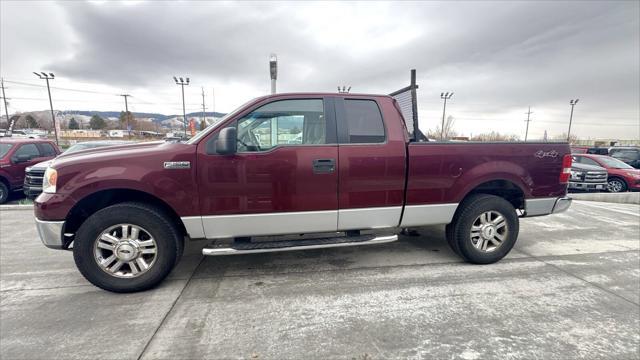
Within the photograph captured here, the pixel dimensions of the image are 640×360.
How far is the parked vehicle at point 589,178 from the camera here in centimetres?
1063

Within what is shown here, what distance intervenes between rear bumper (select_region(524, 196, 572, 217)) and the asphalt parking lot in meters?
0.65

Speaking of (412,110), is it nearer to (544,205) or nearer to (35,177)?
(544,205)

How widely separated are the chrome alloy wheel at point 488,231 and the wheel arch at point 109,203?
11.1 feet

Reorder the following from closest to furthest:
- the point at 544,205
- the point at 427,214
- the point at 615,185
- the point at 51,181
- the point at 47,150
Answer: the point at 51,181 → the point at 427,214 → the point at 544,205 → the point at 47,150 → the point at 615,185

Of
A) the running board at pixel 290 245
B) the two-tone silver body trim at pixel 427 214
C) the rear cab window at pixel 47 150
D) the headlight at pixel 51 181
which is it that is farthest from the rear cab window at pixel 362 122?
the rear cab window at pixel 47 150

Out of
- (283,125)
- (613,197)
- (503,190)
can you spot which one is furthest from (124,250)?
(613,197)

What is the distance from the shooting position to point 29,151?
852cm

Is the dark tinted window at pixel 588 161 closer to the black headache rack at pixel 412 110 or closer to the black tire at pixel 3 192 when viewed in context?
the black headache rack at pixel 412 110

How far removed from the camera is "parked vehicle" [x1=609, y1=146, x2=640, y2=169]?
45.0 ft

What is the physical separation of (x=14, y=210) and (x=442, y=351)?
28.0 feet

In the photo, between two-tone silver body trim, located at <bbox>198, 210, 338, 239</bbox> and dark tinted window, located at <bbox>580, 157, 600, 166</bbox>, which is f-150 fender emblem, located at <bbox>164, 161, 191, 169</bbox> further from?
dark tinted window, located at <bbox>580, 157, 600, 166</bbox>

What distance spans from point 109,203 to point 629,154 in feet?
66.0

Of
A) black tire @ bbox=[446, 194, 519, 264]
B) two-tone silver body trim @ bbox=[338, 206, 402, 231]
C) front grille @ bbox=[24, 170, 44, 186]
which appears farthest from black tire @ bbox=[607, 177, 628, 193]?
front grille @ bbox=[24, 170, 44, 186]

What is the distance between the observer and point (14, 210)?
6.33 metres
